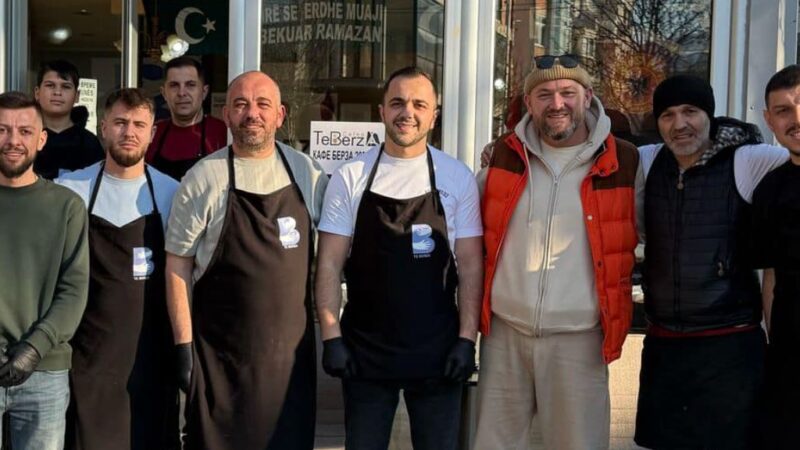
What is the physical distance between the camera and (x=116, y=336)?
384cm

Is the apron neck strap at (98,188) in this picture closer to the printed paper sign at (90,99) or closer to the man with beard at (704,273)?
the man with beard at (704,273)

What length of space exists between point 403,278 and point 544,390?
726 mm

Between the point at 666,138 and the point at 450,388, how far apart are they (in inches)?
52.2

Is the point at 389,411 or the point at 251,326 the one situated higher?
the point at 251,326

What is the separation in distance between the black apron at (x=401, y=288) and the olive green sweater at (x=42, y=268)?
1.09 meters

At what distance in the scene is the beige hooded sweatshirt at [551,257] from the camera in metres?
A: 3.75

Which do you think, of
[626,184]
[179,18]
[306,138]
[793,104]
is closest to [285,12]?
[306,138]

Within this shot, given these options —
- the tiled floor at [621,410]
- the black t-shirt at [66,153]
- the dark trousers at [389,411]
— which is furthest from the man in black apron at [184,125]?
the tiled floor at [621,410]

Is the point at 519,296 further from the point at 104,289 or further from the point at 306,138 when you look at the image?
the point at 306,138

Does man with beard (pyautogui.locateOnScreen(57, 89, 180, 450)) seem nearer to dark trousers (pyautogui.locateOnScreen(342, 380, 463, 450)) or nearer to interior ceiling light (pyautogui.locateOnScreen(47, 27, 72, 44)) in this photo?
dark trousers (pyautogui.locateOnScreen(342, 380, 463, 450))

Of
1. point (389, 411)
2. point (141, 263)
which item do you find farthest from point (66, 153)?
point (389, 411)

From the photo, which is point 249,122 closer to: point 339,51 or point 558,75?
point 558,75

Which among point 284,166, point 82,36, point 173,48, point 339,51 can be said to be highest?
point 82,36

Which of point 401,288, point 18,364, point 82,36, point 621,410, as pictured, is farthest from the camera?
point 82,36
